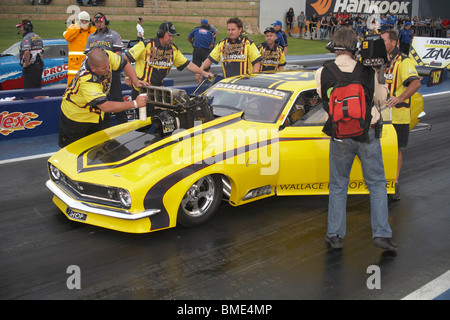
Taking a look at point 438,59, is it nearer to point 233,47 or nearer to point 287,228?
point 233,47

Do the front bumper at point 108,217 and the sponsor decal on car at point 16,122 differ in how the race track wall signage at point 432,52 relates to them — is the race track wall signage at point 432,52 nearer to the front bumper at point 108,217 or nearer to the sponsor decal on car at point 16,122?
the sponsor decal on car at point 16,122

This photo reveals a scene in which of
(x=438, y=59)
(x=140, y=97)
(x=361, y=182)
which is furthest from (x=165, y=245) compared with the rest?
(x=438, y=59)

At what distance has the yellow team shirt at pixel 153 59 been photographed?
A: 841 cm

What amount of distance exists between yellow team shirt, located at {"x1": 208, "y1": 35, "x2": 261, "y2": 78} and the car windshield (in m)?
3.09

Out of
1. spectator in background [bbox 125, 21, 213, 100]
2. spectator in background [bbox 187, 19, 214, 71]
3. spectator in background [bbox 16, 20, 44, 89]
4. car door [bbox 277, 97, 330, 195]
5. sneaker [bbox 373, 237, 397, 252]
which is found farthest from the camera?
spectator in background [bbox 187, 19, 214, 71]

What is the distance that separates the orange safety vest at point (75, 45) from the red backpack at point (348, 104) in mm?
6668

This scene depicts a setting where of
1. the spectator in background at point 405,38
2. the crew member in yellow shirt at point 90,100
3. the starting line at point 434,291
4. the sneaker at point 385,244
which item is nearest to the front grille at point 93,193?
the crew member in yellow shirt at point 90,100

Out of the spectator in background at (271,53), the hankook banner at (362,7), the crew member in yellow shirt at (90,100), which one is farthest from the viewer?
the hankook banner at (362,7)

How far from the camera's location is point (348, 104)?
4465mm

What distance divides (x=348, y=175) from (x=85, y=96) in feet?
9.83

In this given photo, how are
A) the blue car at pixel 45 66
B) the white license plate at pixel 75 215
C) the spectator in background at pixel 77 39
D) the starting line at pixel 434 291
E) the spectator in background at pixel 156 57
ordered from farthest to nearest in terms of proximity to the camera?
the blue car at pixel 45 66, the spectator in background at pixel 77 39, the spectator in background at pixel 156 57, the white license plate at pixel 75 215, the starting line at pixel 434 291

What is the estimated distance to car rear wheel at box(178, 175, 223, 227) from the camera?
16.7 ft

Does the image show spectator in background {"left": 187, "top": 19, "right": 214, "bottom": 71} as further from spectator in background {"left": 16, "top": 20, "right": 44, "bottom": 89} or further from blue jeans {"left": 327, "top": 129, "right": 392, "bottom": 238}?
blue jeans {"left": 327, "top": 129, "right": 392, "bottom": 238}

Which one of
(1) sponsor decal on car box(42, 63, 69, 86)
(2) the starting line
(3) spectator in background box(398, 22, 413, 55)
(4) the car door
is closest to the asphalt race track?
(2) the starting line
